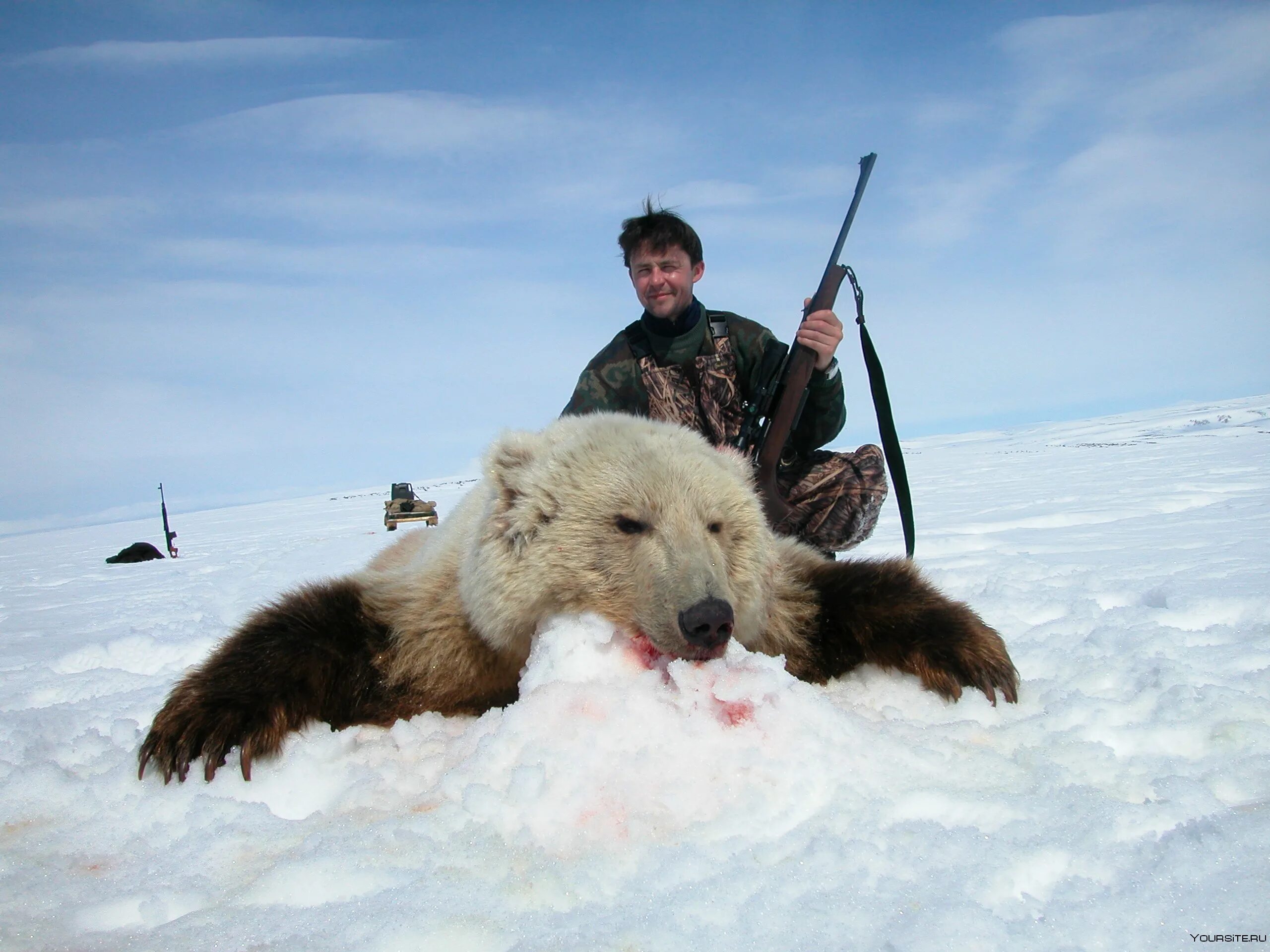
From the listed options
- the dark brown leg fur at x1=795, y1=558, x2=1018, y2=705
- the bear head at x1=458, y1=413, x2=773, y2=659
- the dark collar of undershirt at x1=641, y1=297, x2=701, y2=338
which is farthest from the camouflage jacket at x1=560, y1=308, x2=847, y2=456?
the bear head at x1=458, y1=413, x2=773, y2=659

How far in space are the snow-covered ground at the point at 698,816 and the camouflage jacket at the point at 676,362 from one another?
6.06 feet

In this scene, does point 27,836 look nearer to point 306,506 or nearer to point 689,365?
point 689,365

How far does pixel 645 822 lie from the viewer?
150cm

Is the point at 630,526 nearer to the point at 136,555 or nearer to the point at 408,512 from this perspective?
the point at 136,555

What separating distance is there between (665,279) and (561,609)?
2854 millimetres

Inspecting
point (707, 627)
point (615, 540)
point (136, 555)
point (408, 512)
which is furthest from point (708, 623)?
point (408, 512)

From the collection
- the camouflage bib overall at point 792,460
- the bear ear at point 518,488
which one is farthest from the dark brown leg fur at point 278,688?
the camouflage bib overall at point 792,460

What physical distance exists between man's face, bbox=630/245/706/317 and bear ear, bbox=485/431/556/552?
2.11 metres

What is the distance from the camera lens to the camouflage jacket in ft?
15.0

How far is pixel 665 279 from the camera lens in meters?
4.65

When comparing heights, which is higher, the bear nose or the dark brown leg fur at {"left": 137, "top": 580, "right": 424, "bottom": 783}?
the bear nose

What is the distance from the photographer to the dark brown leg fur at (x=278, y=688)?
1.98m

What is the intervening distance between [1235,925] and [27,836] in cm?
223

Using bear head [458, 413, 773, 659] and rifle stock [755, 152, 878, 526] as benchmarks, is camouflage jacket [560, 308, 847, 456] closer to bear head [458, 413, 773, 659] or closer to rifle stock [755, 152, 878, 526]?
rifle stock [755, 152, 878, 526]
